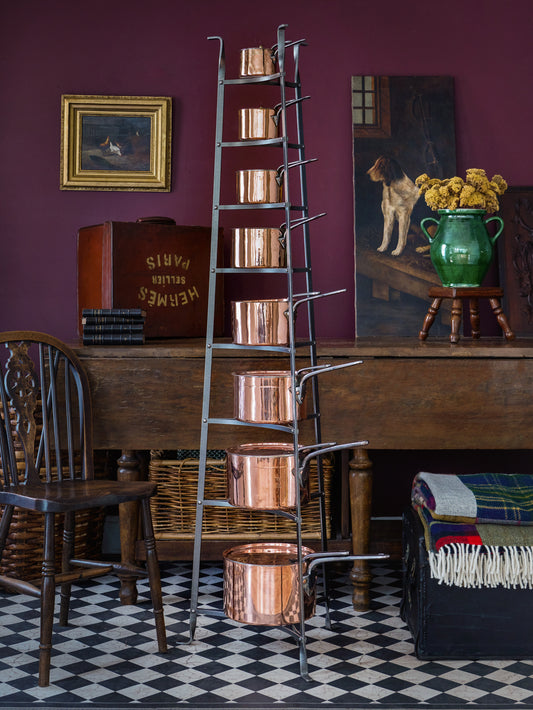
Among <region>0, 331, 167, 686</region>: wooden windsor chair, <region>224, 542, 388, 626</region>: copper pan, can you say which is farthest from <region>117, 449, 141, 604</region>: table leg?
→ <region>224, 542, 388, 626</region>: copper pan

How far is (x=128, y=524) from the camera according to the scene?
128 inches

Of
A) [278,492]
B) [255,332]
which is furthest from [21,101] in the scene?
[278,492]

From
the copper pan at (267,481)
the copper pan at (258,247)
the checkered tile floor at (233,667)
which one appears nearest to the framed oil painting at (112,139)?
the copper pan at (258,247)

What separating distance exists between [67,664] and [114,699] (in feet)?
1.02

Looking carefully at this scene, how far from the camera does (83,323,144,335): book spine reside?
314 cm

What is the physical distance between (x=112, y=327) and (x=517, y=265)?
5.58 ft

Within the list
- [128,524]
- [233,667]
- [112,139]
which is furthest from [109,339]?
[233,667]

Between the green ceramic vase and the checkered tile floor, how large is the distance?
1248mm

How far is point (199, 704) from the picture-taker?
7.77 feet

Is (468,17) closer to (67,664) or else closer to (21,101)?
(21,101)

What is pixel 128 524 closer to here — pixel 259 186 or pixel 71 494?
pixel 71 494

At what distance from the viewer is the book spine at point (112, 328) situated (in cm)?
314

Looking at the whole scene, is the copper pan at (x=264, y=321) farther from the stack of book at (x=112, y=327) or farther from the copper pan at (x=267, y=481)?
the stack of book at (x=112, y=327)

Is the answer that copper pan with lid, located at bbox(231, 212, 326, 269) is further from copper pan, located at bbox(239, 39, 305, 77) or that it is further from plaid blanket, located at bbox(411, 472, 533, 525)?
plaid blanket, located at bbox(411, 472, 533, 525)
